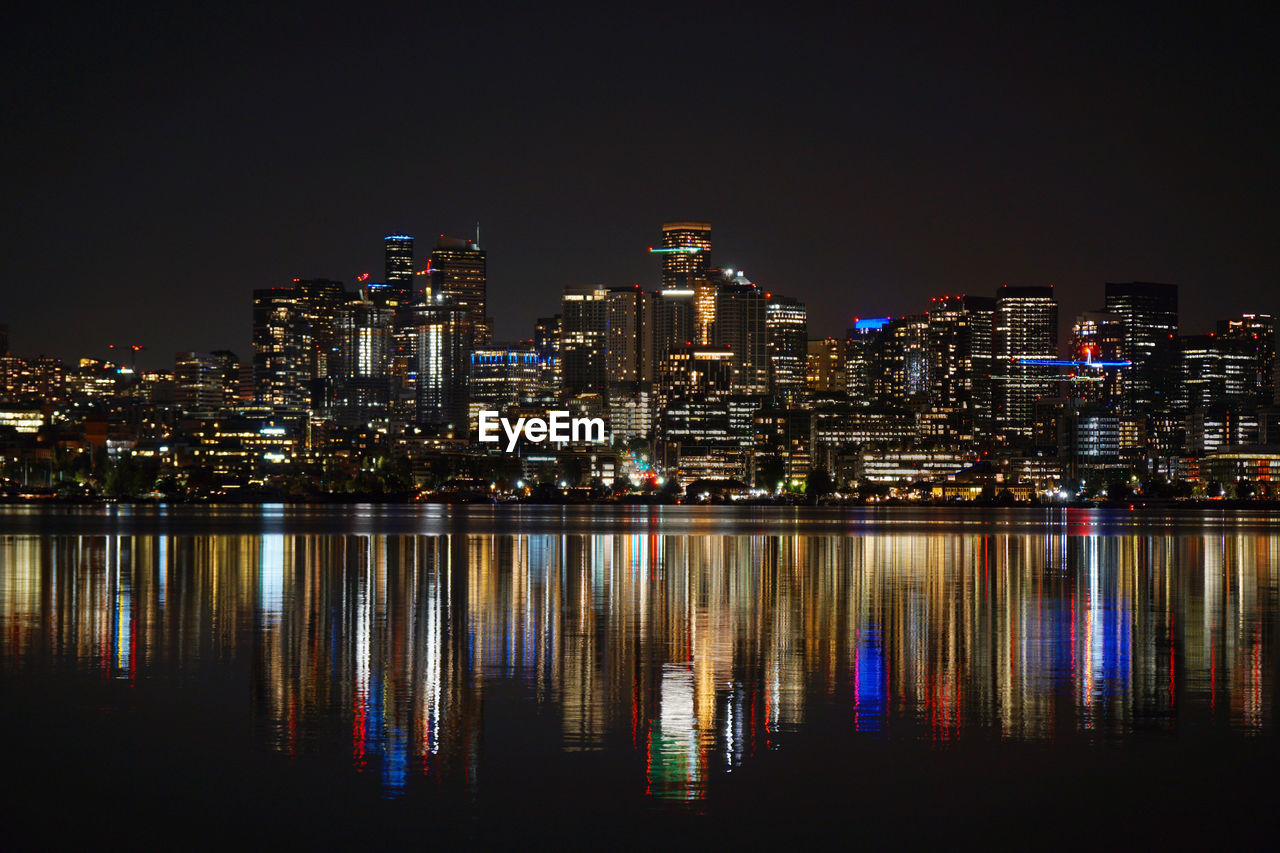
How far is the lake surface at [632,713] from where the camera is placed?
1363 centimetres

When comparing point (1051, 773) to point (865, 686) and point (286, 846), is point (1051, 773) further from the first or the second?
point (286, 846)

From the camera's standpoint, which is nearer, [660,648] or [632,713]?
[632,713]

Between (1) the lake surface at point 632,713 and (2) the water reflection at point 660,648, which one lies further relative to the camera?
(2) the water reflection at point 660,648

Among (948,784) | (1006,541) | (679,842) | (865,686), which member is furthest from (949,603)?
(1006,541)

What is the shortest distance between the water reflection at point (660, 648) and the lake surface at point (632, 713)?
0.09 meters

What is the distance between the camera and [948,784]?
588 inches

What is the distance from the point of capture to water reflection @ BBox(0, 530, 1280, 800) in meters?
17.6

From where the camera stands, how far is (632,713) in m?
18.6

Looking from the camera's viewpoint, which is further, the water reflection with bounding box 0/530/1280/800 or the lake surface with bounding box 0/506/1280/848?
the water reflection with bounding box 0/530/1280/800

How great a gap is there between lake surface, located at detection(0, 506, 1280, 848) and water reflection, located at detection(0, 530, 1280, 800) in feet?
0.31

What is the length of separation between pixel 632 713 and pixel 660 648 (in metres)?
6.39

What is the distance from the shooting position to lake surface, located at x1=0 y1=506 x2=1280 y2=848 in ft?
44.7

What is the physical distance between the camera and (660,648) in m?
24.9

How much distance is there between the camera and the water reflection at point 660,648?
695 inches
